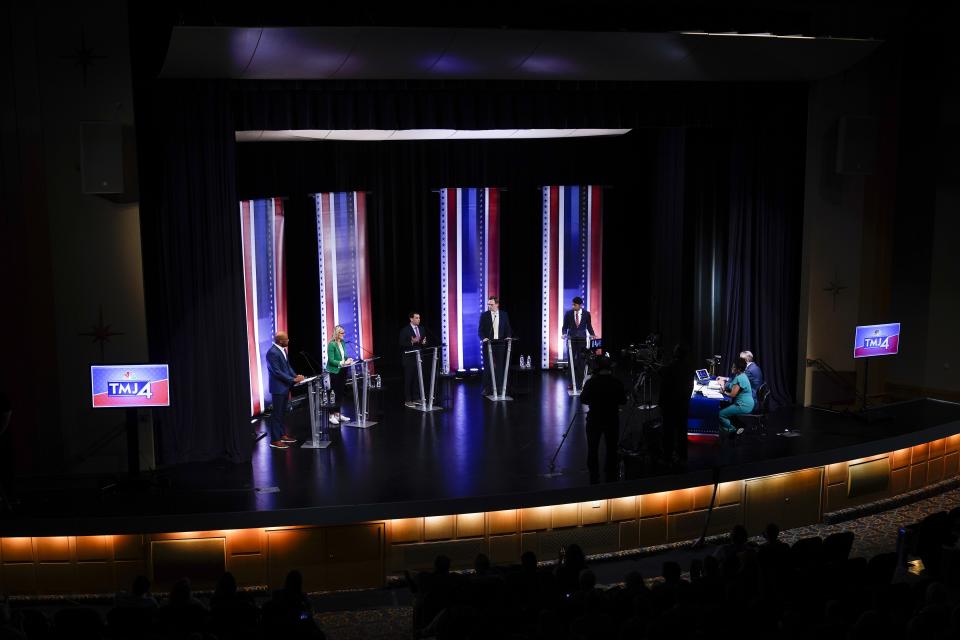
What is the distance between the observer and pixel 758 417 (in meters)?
9.96

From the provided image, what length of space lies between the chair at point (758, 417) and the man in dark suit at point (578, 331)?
254 cm

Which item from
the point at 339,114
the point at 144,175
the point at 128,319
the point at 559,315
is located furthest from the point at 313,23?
the point at 559,315

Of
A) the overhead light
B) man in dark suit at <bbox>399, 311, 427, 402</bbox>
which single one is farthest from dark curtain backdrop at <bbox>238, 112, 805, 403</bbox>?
man in dark suit at <bbox>399, 311, 427, 402</bbox>

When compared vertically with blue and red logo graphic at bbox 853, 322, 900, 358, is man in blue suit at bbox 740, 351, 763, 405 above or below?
below

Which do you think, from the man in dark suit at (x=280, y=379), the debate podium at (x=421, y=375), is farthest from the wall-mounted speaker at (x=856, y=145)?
the man in dark suit at (x=280, y=379)

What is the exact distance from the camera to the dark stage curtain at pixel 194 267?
29.0ft

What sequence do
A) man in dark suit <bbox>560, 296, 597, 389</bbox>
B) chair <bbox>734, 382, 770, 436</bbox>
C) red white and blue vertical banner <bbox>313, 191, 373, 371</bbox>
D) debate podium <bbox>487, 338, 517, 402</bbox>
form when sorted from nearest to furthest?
1. chair <bbox>734, 382, 770, 436</bbox>
2. debate podium <bbox>487, 338, 517, 402</bbox>
3. man in dark suit <bbox>560, 296, 597, 389</bbox>
4. red white and blue vertical banner <bbox>313, 191, 373, 371</bbox>

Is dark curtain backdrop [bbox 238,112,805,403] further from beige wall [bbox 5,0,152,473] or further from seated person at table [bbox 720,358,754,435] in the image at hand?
beige wall [bbox 5,0,152,473]

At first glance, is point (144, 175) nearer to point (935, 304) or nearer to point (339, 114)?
point (339, 114)

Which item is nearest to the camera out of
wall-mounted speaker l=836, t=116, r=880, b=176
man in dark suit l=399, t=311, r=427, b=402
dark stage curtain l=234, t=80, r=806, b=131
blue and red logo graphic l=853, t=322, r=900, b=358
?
dark stage curtain l=234, t=80, r=806, b=131

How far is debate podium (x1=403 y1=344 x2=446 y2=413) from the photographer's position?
434 inches

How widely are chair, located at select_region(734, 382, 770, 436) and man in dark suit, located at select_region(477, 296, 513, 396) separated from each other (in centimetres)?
307

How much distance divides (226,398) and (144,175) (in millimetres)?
2215

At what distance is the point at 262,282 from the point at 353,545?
14.0 feet
